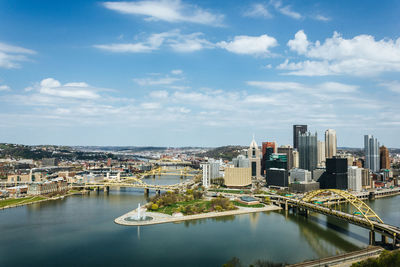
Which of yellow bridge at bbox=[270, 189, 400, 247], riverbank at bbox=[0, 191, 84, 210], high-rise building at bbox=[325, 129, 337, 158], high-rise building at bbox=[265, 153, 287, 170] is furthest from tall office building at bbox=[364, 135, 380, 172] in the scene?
riverbank at bbox=[0, 191, 84, 210]

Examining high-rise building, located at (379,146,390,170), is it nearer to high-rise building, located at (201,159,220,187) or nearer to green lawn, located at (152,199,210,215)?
high-rise building, located at (201,159,220,187)

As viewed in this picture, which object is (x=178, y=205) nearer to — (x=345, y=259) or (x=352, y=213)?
(x=352, y=213)

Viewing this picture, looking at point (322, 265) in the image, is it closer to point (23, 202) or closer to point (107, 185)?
point (23, 202)

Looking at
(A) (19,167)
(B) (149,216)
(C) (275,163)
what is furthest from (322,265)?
(A) (19,167)

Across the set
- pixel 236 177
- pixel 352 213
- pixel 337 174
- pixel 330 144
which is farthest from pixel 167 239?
pixel 330 144

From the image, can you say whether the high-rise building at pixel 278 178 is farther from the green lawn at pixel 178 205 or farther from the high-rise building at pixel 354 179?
the green lawn at pixel 178 205
